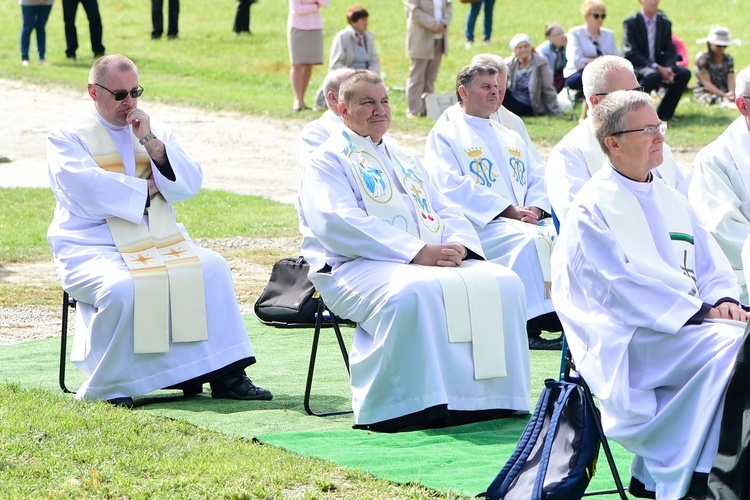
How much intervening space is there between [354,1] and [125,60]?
25.9 m

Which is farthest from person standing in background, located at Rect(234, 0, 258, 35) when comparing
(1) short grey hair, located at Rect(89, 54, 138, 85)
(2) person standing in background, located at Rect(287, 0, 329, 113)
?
(1) short grey hair, located at Rect(89, 54, 138, 85)

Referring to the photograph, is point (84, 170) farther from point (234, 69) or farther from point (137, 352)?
point (234, 69)

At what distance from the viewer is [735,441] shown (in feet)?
15.1

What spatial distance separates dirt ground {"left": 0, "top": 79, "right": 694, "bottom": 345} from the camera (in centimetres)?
1081

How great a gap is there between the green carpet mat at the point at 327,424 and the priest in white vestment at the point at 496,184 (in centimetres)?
58

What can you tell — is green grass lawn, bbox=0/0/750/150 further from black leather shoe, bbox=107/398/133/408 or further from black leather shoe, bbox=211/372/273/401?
black leather shoe, bbox=107/398/133/408

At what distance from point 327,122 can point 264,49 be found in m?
18.1

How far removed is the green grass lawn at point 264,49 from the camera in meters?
19.6

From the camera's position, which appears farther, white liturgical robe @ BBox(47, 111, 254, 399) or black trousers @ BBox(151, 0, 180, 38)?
black trousers @ BBox(151, 0, 180, 38)

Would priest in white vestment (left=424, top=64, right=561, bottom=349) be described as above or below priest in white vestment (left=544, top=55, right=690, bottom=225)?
below

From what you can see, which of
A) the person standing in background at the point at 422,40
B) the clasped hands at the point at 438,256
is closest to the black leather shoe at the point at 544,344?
the clasped hands at the point at 438,256

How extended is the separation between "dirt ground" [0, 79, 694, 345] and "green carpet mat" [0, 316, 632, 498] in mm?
1674

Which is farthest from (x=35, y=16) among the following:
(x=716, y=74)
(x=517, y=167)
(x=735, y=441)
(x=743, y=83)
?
(x=735, y=441)

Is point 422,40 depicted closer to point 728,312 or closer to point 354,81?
point 354,81
